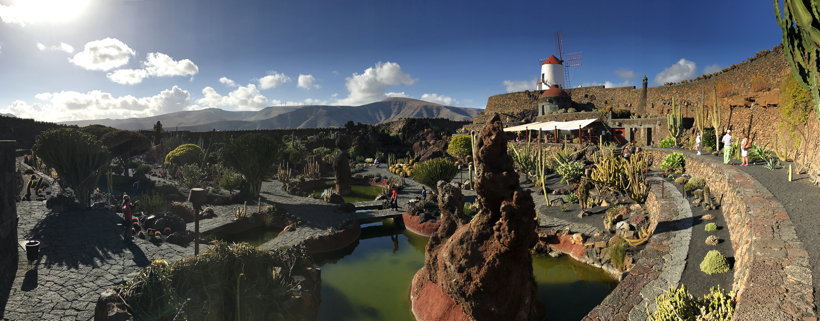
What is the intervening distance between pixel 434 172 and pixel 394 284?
8.88 meters

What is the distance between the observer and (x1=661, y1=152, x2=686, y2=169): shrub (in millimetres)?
16172

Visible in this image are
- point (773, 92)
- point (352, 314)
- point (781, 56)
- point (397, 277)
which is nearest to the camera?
point (352, 314)

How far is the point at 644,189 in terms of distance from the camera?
12773 mm

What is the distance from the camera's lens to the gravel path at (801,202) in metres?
5.29

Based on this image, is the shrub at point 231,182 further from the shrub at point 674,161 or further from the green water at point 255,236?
the shrub at point 674,161

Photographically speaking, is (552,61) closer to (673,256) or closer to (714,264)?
(673,256)

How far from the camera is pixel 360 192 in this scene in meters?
23.4

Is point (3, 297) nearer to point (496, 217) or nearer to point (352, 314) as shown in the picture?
point (352, 314)

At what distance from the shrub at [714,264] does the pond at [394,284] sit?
2388 millimetres

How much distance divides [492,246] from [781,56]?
67.0ft

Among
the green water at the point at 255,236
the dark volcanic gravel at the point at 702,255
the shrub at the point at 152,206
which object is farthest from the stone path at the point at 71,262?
the dark volcanic gravel at the point at 702,255

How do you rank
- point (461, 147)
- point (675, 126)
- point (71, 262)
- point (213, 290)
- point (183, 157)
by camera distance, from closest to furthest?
1. point (213, 290)
2. point (71, 262)
3. point (675, 126)
4. point (183, 157)
5. point (461, 147)

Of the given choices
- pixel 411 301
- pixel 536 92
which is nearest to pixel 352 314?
pixel 411 301

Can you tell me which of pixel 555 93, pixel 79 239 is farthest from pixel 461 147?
pixel 79 239
